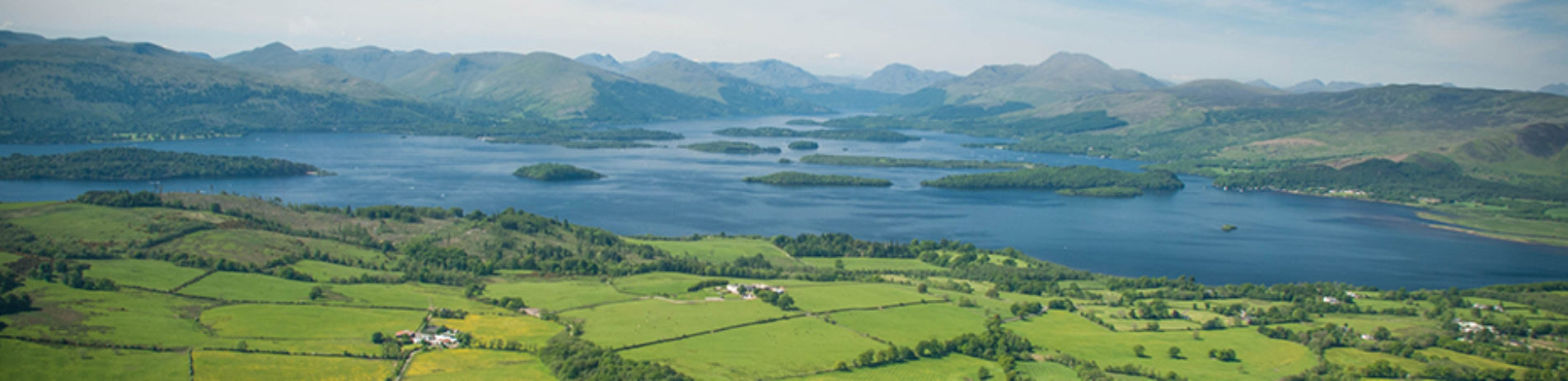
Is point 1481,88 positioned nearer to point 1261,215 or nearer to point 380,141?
point 1261,215

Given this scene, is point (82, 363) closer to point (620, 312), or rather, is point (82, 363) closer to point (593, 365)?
point (593, 365)

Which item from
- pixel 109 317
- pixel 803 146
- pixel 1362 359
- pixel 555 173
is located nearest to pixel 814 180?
pixel 555 173

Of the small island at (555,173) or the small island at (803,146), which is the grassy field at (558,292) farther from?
the small island at (803,146)

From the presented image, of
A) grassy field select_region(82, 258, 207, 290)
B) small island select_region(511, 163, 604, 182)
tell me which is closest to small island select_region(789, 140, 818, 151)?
small island select_region(511, 163, 604, 182)

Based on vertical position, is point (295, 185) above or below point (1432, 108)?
below

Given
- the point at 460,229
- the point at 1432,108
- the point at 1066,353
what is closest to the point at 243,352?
the point at 460,229

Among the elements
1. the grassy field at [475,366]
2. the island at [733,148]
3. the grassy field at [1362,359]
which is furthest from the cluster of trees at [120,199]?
the island at [733,148]

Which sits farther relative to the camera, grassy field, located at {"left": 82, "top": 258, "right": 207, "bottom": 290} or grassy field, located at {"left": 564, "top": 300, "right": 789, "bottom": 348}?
grassy field, located at {"left": 82, "top": 258, "right": 207, "bottom": 290}

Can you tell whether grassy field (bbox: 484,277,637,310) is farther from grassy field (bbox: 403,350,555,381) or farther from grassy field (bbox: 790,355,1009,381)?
grassy field (bbox: 790,355,1009,381)
